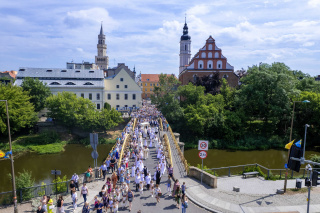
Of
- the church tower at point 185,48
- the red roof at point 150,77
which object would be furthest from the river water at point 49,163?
the red roof at point 150,77

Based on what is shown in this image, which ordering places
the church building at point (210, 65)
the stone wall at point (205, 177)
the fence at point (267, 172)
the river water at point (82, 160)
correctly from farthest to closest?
the church building at point (210, 65) < the river water at point (82, 160) < the fence at point (267, 172) < the stone wall at point (205, 177)

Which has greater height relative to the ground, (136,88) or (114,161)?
(136,88)

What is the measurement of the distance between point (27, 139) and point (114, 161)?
2905 centimetres

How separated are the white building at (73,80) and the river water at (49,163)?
18683 millimetres

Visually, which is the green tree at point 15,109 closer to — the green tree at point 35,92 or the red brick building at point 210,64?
the green tree at point 35,92

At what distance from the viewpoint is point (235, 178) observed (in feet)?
69.8

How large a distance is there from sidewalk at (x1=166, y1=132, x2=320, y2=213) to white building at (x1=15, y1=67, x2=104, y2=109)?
139ft

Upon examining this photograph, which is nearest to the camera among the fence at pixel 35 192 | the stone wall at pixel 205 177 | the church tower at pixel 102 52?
the fence at pixel 35 192

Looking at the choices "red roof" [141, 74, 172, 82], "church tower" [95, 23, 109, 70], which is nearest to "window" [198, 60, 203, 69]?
"red roof" [141, 74, 172, 82]

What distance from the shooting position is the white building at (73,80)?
57406 millimetres

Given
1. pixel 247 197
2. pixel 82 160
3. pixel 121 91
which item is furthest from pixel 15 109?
pixel 247 197

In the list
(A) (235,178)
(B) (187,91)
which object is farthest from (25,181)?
(B) (187,91)

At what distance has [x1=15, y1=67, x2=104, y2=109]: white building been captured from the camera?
57.4 metres

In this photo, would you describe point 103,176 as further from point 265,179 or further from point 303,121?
point 303,121
